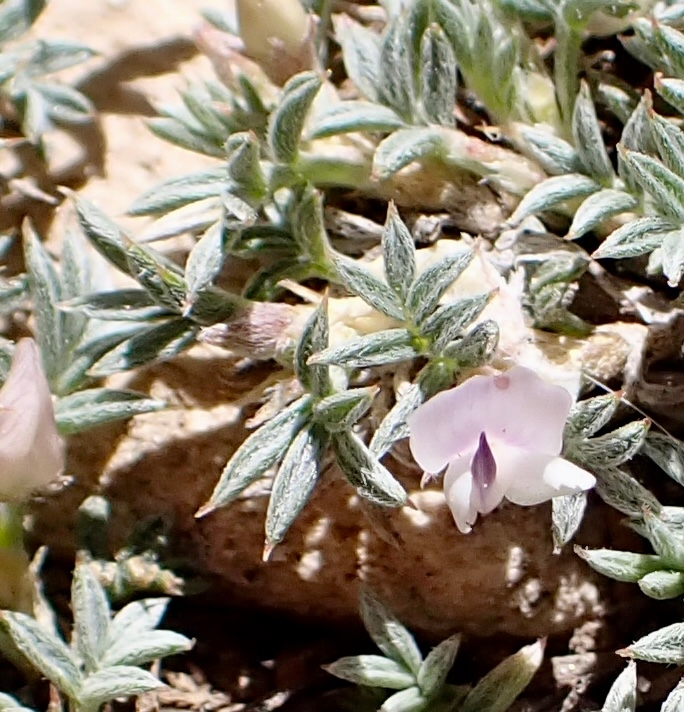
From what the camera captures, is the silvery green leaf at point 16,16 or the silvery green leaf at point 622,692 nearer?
the silvery green leaf at point 622,692

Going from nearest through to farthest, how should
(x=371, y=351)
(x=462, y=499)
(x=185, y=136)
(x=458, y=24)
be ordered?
(x=462, y=499) → (x=371, y=351) → (x=458, y=24) → (x=185, y=136)

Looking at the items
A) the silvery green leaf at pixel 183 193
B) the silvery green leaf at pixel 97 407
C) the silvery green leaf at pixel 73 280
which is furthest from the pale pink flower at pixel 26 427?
the silvery green leaf at pixel 183 193

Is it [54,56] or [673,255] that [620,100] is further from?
[54,56]

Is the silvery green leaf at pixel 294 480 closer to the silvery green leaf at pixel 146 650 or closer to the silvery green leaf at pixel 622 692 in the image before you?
the silvery green leaf at pixel 146 650

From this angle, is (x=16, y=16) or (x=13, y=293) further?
(x=16, y=16)

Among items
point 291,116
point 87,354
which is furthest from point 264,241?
point 87,354

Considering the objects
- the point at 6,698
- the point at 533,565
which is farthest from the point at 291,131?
the point at 6,698

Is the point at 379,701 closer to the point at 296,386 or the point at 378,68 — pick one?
the point at 296,386
